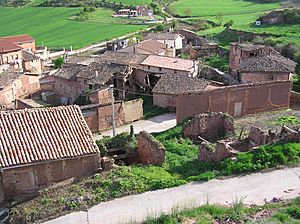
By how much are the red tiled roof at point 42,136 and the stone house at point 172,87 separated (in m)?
16.3

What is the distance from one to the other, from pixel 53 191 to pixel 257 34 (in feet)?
155

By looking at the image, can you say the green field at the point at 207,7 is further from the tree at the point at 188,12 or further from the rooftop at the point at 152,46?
the rooftop at the point at 152,46

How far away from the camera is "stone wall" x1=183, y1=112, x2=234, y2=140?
23.3 metres

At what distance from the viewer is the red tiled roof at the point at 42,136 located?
57.3ft

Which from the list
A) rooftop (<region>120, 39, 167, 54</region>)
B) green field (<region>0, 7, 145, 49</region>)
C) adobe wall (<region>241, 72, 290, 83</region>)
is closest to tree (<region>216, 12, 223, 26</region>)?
green field (<region>0, 7, 145, 49</region>)

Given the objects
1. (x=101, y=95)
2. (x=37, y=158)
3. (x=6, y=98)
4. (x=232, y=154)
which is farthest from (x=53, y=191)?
(x=6, y=98)

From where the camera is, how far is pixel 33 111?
1942 cm

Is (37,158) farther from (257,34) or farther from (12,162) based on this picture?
(257,34)

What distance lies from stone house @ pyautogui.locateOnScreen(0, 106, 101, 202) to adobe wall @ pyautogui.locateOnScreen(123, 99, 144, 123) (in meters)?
13.2

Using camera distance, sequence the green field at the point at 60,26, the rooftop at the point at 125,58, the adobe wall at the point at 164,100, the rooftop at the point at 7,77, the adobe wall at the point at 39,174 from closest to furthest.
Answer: the adobe wall at the point at 39,174, the adobe wall at the point at 164,100, the rooftop at the point at 7,77, the rooftop at the point at 125,58, the green field at the point at 60,26

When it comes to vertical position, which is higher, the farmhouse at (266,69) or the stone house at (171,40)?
the farmhouse at (266,69)

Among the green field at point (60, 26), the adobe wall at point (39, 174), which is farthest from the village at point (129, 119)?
the green field at point (60, 26)

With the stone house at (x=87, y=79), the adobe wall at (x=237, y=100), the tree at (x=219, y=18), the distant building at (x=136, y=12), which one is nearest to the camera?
the adobe wall at (x=237, y=100)

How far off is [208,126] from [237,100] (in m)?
5.43
